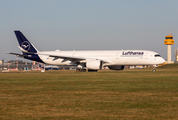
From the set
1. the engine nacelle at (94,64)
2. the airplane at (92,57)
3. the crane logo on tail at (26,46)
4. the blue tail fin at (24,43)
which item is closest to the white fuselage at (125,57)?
the airplane at (92,57)

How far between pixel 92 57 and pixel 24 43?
46.9 ft

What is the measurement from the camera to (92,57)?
5319 centimetres

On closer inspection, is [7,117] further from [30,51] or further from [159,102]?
[30,51]

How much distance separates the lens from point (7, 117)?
9.48 metres

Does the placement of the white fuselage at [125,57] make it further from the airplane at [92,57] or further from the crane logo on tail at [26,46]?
the crane logo on tail at [26,46]

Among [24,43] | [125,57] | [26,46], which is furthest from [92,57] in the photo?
[24,43]

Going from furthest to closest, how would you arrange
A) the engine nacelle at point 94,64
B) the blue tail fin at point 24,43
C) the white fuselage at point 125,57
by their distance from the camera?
1. the blue tail fin at point 24,43
2. the white fuselage at point 125,57
3. the engine nacelle at point 94,64

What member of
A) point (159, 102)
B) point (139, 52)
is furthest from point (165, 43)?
point (159, 102)

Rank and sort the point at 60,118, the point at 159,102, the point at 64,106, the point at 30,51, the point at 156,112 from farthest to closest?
the point at 30,51 → the point at 159,102 → the point at 64,106 → the point at 156,112 → the point at 60,118

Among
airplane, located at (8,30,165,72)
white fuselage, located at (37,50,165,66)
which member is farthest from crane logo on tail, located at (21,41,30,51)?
white fuselage, located at (37,50,165,66)

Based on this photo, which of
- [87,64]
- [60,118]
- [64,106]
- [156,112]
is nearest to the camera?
[60,118]

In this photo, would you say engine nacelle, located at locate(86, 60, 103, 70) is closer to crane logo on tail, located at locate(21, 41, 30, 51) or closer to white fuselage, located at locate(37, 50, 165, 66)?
white fuselage, located at locate(37, 50, 165, 66)

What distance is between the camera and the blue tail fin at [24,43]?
56.4 meters

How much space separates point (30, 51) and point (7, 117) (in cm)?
4795
